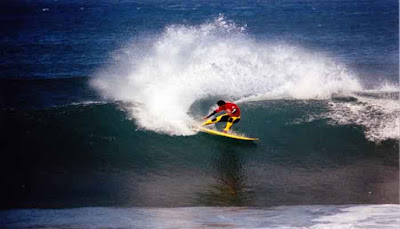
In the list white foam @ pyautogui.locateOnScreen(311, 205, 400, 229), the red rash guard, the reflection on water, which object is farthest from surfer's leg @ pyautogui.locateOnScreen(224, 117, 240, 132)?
white foam @ pyautogui.locateOnScreen(311, 205, 400, 229)

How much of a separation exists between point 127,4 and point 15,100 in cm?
3996

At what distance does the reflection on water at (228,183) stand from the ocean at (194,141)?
0.06 meters

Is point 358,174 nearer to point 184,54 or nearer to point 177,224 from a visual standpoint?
point 177,224

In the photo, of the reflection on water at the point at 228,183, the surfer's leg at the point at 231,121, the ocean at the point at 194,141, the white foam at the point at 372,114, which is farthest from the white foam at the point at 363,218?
the surfer's leg at the point at 231,121

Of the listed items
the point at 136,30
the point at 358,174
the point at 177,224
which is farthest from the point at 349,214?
the point at 136,30

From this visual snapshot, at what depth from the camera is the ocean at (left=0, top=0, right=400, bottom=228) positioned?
41.0ft

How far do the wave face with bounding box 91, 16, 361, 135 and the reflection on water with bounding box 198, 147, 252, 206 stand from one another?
7.74 ft

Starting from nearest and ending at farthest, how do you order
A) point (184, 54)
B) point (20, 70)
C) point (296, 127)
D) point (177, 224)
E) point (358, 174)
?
point (177, 224)
point (358, 174)
point (296, 127)
point (184, 54)
point (20, 70)

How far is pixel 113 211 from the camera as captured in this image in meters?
12.5

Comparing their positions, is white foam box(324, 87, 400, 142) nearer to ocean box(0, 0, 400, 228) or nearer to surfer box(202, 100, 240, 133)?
ocean box(0, 0, 400, 228)

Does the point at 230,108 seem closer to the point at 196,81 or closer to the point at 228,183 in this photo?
the point at 228,183

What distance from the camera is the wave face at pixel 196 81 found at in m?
19.1

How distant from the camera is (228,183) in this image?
14062mm

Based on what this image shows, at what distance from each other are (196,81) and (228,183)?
30.1 feet
